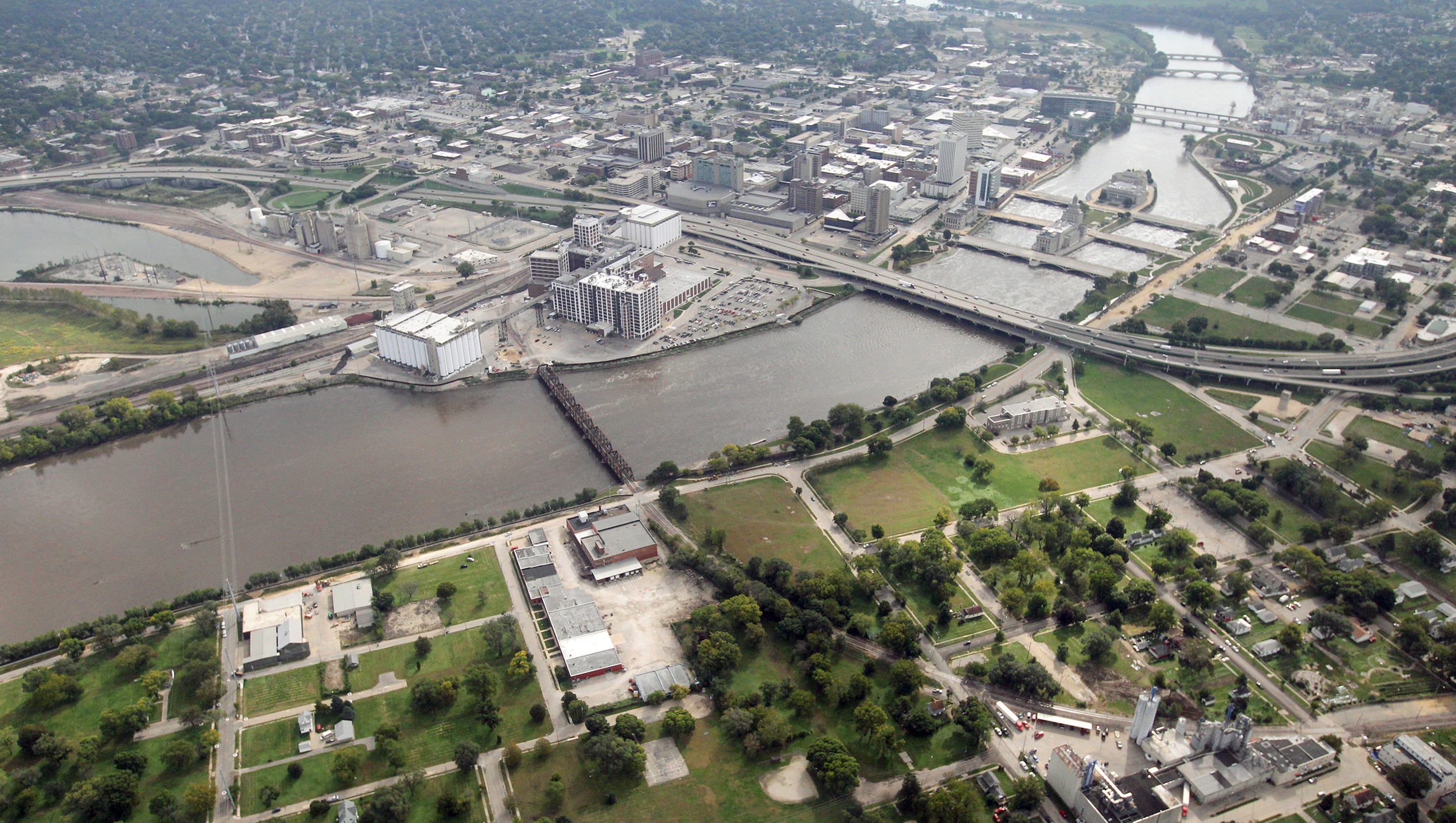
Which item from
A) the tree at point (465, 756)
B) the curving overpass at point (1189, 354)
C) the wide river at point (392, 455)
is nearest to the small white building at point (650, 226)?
the wide river at point (392, 455)

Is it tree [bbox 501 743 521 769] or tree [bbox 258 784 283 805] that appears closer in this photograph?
tree [bbox 258 784 283 805]

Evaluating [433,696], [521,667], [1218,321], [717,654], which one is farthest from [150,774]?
[1218,321]

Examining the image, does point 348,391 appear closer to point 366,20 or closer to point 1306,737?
point 1306,737

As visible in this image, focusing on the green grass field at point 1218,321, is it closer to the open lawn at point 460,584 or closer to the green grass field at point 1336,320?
the green grass field at point 1336,320

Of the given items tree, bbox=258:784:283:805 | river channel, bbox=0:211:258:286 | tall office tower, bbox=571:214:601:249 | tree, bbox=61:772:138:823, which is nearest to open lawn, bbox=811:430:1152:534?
tree, bbox=258:784:283:805

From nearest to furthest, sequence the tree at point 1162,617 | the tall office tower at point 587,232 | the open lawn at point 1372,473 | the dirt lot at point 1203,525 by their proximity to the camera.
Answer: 1. the tree at point 1162,617
2. the dirt lot at point 1203,525
3. the open lawn at point 1372,473
4. the tall office tower at point 587,232

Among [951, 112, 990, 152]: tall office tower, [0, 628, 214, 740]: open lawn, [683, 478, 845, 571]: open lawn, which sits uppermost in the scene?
[951, 112, 990, 152]: tall office tower

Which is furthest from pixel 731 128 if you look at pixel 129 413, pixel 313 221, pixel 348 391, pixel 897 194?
pixel 129 413

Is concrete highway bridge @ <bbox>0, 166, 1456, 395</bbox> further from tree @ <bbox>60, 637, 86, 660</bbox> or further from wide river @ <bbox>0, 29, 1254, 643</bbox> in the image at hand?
tree @ <bbox>60, 637, 86, 660</bbox>
